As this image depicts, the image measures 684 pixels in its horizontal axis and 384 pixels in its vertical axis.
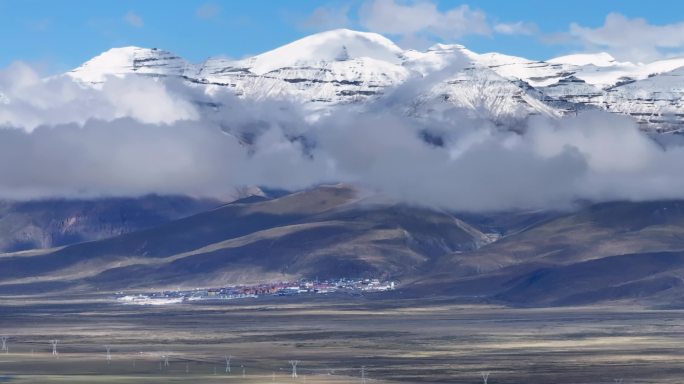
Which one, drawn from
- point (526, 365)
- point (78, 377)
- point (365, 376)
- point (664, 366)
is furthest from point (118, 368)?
point (664, 366)

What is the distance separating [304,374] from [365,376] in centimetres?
755

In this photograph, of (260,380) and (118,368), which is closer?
(260,380)

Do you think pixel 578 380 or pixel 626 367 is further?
pixel 626 367

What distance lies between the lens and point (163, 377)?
184500mm

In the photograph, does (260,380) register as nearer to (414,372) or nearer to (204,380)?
(204,380)

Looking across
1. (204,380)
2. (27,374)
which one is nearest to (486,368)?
(204,380)

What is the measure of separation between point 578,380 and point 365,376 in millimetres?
22405

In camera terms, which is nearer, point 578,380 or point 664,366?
point 578,380

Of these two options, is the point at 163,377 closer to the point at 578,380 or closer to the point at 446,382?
the point at 446,382

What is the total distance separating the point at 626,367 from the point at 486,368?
15160 millimetres

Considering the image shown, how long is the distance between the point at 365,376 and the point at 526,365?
22.0 metres

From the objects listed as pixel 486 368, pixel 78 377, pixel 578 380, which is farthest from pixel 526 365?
pixel 78 377

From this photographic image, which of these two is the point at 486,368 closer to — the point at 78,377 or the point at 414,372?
the point at 414,372

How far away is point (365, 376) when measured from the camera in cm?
18725
